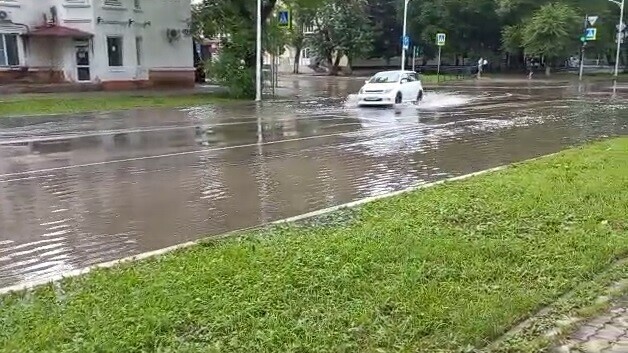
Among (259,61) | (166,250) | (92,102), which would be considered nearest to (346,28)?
(259,61)

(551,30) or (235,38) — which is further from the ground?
(551,30)

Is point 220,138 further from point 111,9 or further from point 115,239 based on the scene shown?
point 111,9

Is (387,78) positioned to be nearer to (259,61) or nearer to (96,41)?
(259,61)

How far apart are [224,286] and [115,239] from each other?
2569 mm

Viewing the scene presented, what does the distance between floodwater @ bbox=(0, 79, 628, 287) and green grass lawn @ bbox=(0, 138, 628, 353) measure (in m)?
1.24

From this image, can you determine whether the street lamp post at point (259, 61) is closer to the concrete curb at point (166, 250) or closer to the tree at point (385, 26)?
the concrete curb at point (166, 250)

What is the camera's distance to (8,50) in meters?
30.5

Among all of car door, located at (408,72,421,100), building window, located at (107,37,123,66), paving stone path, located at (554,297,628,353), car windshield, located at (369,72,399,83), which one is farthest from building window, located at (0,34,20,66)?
paving stone path, located at (554,297,628,353)

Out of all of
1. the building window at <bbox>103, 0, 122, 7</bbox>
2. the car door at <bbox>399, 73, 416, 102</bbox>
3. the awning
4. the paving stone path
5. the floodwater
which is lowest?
the floodwater

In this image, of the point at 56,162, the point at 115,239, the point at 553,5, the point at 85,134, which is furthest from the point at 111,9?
the point at 553,5

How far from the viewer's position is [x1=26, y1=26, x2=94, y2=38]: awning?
30.5m

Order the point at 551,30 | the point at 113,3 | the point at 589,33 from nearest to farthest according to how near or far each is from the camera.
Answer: the point at 113,3 < the point at 589,33 < the point at 551,30

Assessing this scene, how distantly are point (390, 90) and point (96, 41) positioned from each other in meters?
15.2

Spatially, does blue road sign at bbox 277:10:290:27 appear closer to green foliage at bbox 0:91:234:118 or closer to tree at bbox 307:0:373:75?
green foliage at bbox 0:91:234:118
